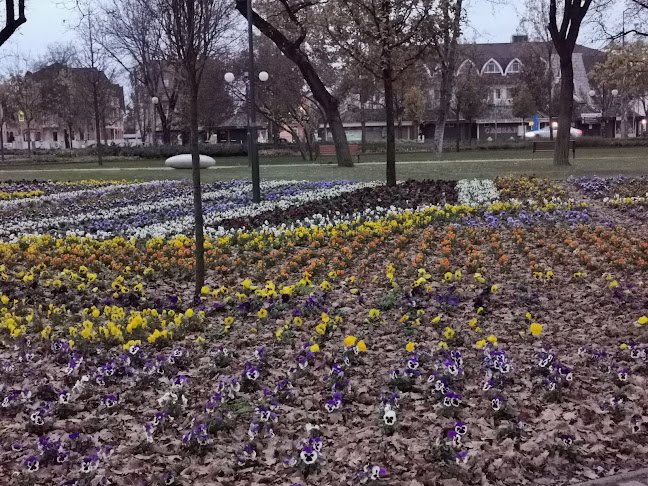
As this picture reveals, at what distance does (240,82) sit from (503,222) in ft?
144

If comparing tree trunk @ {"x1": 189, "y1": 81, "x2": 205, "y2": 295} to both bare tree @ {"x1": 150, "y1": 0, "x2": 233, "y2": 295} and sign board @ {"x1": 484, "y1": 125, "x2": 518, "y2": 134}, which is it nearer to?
bare tree @ {"x1": 150, "y1": 0, "x2": 233, "y2": 295}

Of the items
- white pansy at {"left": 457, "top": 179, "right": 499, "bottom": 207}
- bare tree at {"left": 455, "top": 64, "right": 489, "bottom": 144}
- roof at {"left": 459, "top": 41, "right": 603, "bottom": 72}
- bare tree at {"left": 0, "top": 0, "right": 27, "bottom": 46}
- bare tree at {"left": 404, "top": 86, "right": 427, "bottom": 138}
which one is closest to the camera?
white pansy at {"left": 457, "top": 179, "right": 499, "bottom": 207}

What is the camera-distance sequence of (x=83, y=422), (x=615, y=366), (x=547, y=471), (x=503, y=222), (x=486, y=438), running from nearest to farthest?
(x=547, y=471) < (x=486, y=438) < (x=83, y=422) < (x=615, y=366) < (x=503, y=222)

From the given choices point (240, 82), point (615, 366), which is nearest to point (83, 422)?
point (615, 366)

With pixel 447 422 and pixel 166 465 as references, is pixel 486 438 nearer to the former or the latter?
pixel 447 422

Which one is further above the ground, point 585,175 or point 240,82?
point 240,82

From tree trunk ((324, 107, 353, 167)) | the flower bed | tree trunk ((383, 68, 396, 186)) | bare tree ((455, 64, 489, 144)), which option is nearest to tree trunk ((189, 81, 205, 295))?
the flower bed

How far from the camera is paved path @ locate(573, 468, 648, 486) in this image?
3.00 meters

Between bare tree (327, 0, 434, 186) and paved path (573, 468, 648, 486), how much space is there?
11547 millimetres

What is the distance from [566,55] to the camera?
822 inches

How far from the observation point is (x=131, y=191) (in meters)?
17.2

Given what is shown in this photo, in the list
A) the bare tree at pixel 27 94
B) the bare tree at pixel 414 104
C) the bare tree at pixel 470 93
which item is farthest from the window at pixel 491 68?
the bare tree at pixel 27 94

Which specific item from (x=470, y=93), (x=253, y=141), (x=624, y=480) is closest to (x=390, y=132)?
(x=253, y=141)

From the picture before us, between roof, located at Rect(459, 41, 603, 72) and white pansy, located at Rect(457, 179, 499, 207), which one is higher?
roof, located at Rect(459, 41, 603, 72)
